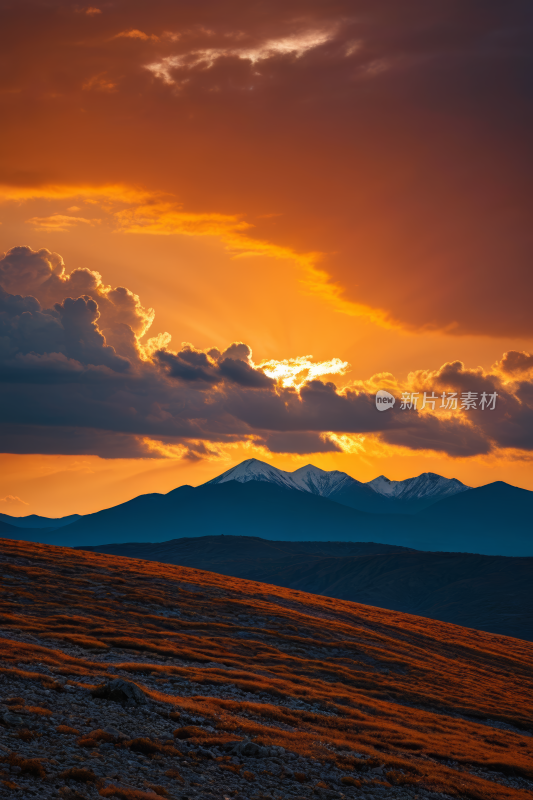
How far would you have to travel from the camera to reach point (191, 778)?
27062mm

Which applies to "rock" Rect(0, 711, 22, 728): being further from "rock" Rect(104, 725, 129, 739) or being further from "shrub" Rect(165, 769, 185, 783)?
"shrub" Rect(165, 769, 185, 783)

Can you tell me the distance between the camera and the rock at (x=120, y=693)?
3428 cm

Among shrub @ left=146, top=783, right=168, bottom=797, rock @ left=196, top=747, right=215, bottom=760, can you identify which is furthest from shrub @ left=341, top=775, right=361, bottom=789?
shrub @ left=146, top=783, right=168, bottom=797

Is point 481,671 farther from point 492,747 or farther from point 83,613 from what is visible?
point 83,613

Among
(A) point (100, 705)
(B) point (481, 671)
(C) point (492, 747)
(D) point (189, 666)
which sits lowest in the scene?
(B) point (481, 671)

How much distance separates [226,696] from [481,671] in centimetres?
7206

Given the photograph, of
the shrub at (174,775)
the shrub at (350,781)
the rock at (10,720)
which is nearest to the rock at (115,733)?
the shrub at (174,775)

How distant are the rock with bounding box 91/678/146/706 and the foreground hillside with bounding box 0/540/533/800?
0.32 feet

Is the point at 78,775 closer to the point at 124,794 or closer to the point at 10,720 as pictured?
the point at 124,794

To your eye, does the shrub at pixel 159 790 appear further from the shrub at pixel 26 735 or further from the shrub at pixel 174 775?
the shrub at pixel 26 735

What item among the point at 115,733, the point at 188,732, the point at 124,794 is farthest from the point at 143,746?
the point at 124,794

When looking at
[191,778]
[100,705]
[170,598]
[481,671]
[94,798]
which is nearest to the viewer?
[94,798]

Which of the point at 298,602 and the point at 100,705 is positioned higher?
the point at 100,705

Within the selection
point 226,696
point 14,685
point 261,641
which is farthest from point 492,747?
point 14,685
